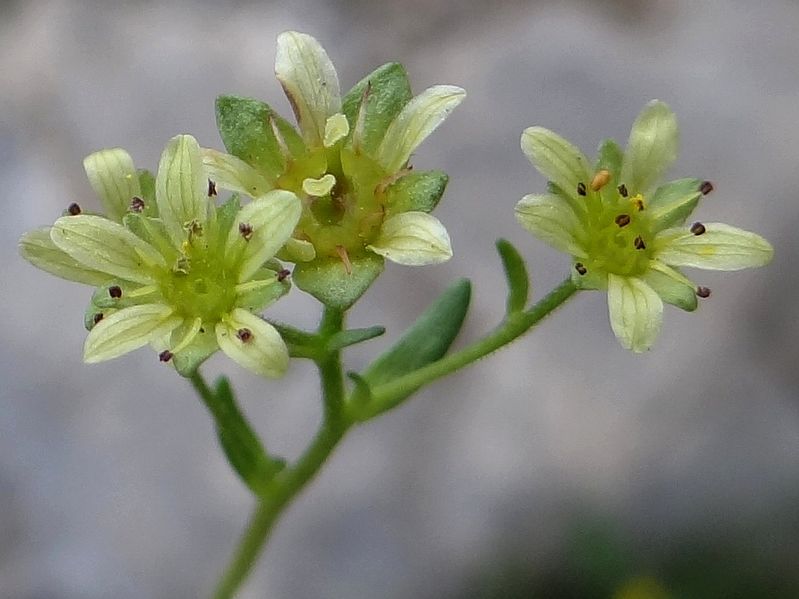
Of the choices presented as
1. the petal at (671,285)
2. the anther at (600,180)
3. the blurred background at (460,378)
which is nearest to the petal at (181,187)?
the anther at (600,180)

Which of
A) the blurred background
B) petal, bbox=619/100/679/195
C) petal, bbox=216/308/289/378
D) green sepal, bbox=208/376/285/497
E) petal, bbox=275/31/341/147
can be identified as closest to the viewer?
petal, bbox=216/308/289/378

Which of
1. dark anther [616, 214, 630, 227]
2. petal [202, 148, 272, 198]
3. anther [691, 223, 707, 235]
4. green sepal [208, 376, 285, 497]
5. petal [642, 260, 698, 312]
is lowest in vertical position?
green sepal [208, 376, 285, 497]

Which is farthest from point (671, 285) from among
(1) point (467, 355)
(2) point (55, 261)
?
(2) point (55, 261)

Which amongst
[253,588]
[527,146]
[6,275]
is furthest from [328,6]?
[527,146]

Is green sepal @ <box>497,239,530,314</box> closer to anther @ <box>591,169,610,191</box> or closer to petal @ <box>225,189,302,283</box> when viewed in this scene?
anther @ <box>591,169,610,191</box>

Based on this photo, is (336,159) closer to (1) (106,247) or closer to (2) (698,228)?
(1) (106,247)

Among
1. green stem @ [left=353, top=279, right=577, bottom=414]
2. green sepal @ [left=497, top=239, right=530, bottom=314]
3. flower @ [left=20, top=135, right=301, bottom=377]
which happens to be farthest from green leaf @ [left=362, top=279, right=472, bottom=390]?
flower @ [left=20, top=135, right=301, bottom=377]

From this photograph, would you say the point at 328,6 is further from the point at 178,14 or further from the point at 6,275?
the point at 6,275
